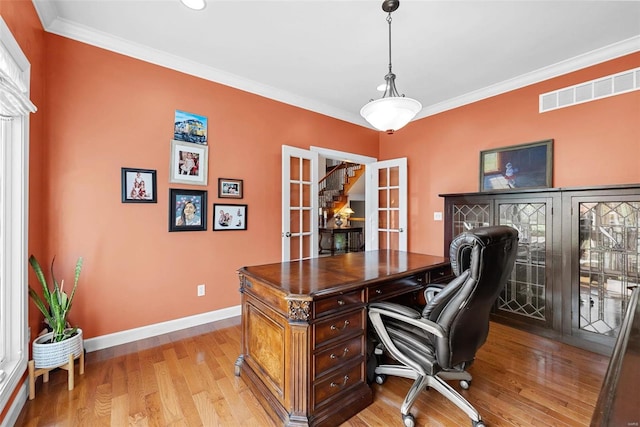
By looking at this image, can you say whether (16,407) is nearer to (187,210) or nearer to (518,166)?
(187,210)

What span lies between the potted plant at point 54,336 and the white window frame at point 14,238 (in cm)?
8

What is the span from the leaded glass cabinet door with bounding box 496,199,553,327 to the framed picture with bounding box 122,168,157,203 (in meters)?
3.65

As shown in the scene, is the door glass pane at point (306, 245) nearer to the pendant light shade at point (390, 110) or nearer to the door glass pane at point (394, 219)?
the door glass pane at point (394, 219)

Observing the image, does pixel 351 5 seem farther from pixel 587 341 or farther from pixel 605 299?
pixel 587 341

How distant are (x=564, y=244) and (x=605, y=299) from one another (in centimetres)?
53

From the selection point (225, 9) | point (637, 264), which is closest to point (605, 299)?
point (637, 264)

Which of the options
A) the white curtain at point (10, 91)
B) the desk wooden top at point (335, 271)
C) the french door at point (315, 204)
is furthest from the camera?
the french door at point (315, 204)

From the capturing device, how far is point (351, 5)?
6.70 ft

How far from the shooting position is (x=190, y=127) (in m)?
2.86

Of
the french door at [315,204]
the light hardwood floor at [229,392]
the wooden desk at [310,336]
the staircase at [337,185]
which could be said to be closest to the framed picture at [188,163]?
the french door at [315,204]

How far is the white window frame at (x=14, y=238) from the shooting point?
1.65 m

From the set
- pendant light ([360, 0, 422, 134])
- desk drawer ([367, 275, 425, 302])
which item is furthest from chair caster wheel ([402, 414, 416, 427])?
pendant light ([360, 0, 422, 134])

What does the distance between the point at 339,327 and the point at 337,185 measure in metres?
6.90

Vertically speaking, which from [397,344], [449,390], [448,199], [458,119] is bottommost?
[449,390]
